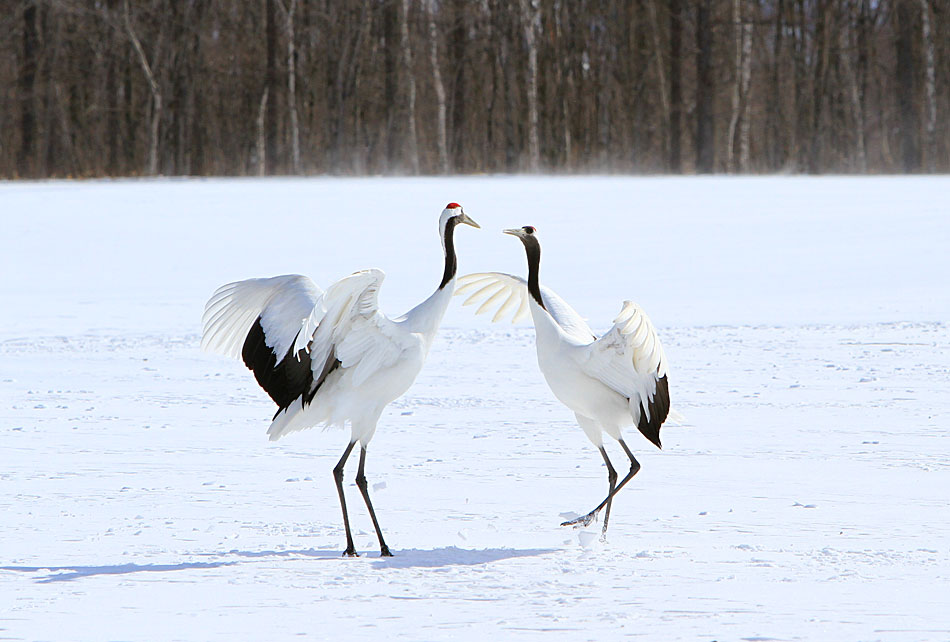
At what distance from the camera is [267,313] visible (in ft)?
17.2

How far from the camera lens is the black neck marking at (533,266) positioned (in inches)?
212

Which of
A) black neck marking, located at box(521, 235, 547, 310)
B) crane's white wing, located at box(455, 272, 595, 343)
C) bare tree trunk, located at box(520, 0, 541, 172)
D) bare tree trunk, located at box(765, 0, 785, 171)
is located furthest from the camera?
→ bare tree trunk, located at box(765, 0, 785, 171)

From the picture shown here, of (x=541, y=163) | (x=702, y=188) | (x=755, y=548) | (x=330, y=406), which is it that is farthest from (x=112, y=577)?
(x=541, y=163)

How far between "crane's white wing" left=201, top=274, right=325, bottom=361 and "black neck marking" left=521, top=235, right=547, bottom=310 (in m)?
0.95

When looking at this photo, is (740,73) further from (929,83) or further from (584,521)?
(584,521)

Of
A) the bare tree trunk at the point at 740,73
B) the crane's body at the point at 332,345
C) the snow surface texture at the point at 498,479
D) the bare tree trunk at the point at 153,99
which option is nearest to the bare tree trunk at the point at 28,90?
the bare tree trunk at the point at 153,99

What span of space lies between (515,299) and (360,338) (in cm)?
159

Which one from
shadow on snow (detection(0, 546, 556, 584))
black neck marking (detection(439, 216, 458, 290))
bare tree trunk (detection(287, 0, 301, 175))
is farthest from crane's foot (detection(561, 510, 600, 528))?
bare tree trunk (detection(287, 0, 301, 175))

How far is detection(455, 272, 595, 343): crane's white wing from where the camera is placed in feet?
18.3

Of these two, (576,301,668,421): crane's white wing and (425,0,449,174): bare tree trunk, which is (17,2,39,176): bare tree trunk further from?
(576,301,668,421): crane's white wing

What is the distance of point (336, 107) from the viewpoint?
81.7 feet

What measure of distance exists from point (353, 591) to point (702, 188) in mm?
15050

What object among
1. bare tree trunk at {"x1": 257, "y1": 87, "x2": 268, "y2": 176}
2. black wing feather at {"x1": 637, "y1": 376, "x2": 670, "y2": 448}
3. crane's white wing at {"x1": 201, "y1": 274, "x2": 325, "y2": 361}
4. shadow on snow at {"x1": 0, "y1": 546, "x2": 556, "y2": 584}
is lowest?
shadow on snow at {"x1": 0, "y1": 546, "x2": 556, "y2": 584}

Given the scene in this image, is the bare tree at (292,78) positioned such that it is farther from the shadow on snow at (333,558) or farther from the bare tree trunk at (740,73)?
the shadow on snow at (333,558)
